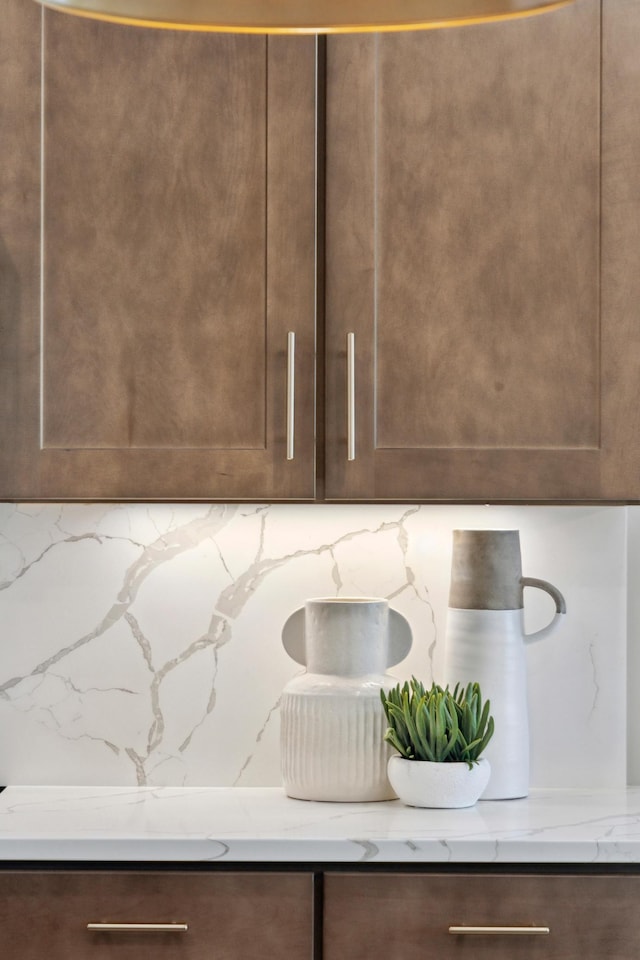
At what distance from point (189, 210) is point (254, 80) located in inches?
9.0

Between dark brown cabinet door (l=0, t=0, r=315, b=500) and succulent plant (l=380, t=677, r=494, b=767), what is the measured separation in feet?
1.24

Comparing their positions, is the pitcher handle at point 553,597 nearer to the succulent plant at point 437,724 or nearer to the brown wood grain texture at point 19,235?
the succulent plant at point 437,724

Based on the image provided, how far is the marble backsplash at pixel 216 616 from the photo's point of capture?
2.15m

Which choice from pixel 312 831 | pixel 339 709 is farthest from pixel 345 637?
pixel 312 831

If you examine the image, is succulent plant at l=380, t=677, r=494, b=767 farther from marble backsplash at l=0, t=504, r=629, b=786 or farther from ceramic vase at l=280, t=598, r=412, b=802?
marble backsplash at l=0, t=504, r=629, b=786

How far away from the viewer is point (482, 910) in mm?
1680

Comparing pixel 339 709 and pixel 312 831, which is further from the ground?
pixel 339 709

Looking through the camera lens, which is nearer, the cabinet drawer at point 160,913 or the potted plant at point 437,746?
the cabinet drawer at point 160,913

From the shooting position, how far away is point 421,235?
185 centimetres

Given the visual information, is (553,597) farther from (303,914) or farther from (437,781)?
(303,914)

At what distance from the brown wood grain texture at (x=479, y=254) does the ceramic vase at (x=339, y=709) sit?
256 millimetres

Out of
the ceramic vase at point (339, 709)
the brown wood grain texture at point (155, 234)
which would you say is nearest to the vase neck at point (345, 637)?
the ceramic vase at point (339, 709)

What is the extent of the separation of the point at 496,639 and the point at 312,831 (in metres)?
0.47

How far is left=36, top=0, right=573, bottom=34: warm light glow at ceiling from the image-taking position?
971 mm
